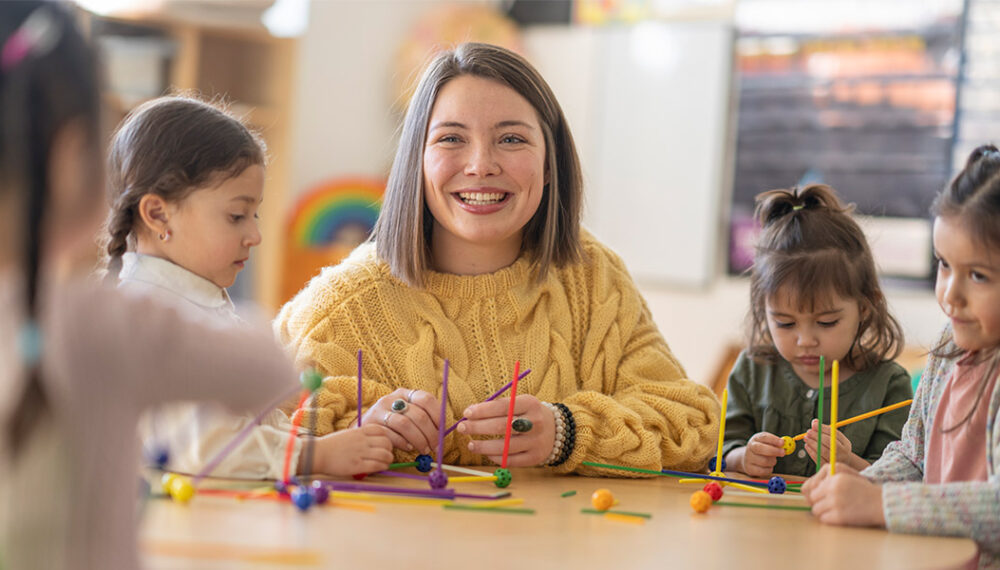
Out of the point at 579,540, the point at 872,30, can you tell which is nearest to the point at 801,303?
the point at 579,540

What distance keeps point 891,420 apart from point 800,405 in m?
0.15

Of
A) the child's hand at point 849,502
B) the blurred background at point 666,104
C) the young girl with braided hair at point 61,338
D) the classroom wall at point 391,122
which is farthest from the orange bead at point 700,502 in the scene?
the classroom wall at point 391,122

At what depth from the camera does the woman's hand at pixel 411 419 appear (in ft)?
4.81

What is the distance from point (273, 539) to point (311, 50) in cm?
381

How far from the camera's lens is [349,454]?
53.9 inches

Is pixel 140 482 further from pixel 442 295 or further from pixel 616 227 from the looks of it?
pixel 616 227

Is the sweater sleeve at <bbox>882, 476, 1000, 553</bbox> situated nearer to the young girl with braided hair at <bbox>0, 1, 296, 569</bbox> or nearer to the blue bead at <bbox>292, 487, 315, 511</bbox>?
the blue bead at <bbox>292, 487, 315, 511</bbox>

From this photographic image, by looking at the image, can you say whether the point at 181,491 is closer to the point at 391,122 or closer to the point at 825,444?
the point at 825,444

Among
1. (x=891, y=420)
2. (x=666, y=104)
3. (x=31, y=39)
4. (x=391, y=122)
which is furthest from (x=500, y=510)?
(x=391, y=122)

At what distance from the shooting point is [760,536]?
119 centimetres

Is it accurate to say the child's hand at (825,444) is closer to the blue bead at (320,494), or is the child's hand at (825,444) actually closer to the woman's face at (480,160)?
the woman's face at (480,160)

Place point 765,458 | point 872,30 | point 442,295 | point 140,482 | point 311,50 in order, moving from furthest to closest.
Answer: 1. point 311,50
2. point 872,30
3. point 442,295
4. point 765,458
5. point 140,482

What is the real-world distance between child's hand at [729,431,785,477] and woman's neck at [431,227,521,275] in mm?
499

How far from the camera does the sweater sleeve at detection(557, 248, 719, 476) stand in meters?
1.53
